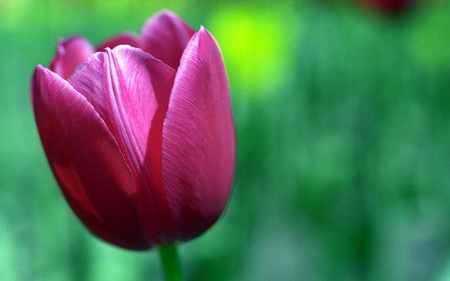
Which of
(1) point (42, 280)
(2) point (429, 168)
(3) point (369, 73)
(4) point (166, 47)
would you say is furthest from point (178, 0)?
(4) point (166, 47)

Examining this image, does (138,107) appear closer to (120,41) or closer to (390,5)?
(120,41)

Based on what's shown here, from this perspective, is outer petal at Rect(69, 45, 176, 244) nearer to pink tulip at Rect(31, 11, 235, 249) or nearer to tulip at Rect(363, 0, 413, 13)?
pink tulip at Rect(31, 11, 235, 249)

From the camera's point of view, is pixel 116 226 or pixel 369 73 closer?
pixel 116 226

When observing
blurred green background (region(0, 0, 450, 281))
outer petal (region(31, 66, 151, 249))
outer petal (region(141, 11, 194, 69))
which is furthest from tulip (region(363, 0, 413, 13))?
outer petal (region(31, 66, 151, 249))

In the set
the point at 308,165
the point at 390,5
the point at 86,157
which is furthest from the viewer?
the point at 390,5

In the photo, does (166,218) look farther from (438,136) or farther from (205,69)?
(438,136)

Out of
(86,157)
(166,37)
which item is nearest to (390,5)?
(166,37)

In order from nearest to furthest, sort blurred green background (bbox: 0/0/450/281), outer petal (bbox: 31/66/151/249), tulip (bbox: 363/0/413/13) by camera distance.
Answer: outer petal (bbox: 31/66/151/249) → blurred green background (bbox: 0/0/450/281) → tulip (bbox: 363/0/413/13)
